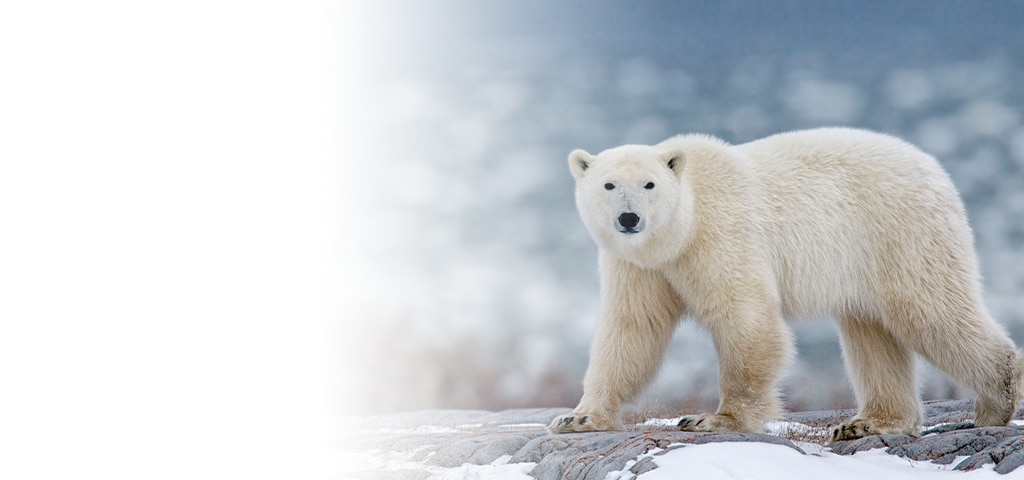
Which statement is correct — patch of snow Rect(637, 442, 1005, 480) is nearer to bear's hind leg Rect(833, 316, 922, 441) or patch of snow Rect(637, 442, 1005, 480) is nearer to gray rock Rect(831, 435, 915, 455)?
gray rock Rect(831, 435, 915, 455)

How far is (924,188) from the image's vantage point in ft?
26.3

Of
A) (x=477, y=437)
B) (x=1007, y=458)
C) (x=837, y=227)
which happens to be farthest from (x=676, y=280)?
(x=1007, y=458)

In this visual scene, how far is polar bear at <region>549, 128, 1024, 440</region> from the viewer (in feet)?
23.8

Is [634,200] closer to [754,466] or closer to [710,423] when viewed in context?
[710,423]

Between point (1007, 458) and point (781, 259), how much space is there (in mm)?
2323

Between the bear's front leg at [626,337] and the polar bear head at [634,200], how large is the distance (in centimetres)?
32

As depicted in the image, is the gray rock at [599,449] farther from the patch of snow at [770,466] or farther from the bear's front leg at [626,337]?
the bear's front leg at [626,337]

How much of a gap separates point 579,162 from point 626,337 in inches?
56.9

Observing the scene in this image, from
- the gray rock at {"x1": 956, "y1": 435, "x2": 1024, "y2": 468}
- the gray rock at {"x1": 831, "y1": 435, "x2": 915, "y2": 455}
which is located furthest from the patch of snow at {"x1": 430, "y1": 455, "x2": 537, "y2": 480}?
the gray rock at {"x1": 956, "y1": 435, "x2": 1024, "y2": 468}

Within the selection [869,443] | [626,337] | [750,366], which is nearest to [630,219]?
[626,337]

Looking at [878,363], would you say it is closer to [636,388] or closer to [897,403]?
[897,403]

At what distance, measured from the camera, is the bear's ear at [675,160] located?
289 inches

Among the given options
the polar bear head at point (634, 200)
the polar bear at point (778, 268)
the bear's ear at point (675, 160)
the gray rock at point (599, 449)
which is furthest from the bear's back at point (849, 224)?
the gray rock at point (599, 449)

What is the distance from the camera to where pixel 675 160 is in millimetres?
7363
